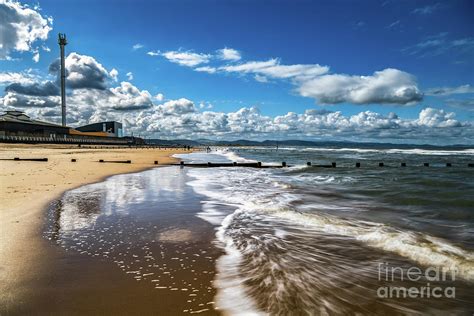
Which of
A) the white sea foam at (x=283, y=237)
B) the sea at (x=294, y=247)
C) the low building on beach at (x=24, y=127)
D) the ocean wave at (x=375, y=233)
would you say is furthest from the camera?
the low building on beach at (x=24, y=127)

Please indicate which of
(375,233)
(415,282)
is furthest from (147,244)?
(375,233)

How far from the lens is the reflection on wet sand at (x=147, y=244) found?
3977 mm

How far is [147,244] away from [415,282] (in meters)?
4.85

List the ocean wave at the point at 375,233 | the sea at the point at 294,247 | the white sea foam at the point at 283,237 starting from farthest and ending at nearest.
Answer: the ocean wave at the point at 375,233 < the white sea foam at the point at 283,237 < the sea at the point at 294,247

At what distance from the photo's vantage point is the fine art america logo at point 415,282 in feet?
13.7

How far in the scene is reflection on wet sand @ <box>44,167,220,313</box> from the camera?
3977mm

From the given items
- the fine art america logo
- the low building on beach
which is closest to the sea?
the fine art america logo

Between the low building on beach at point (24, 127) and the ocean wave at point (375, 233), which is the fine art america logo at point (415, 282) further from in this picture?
the low building on beach at point (24, 127)

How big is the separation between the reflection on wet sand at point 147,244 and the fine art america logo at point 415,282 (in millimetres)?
2727

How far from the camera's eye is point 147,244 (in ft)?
19.2

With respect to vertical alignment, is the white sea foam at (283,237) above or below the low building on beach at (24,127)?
below

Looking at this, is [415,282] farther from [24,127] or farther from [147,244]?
[24,127]

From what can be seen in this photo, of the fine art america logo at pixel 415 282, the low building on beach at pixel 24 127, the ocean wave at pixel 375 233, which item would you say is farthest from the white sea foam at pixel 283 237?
the low building on beach at pixel 24 127

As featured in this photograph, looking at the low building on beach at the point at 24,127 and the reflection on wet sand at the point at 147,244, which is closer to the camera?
the reflection on wet sand at the point at 147,244
